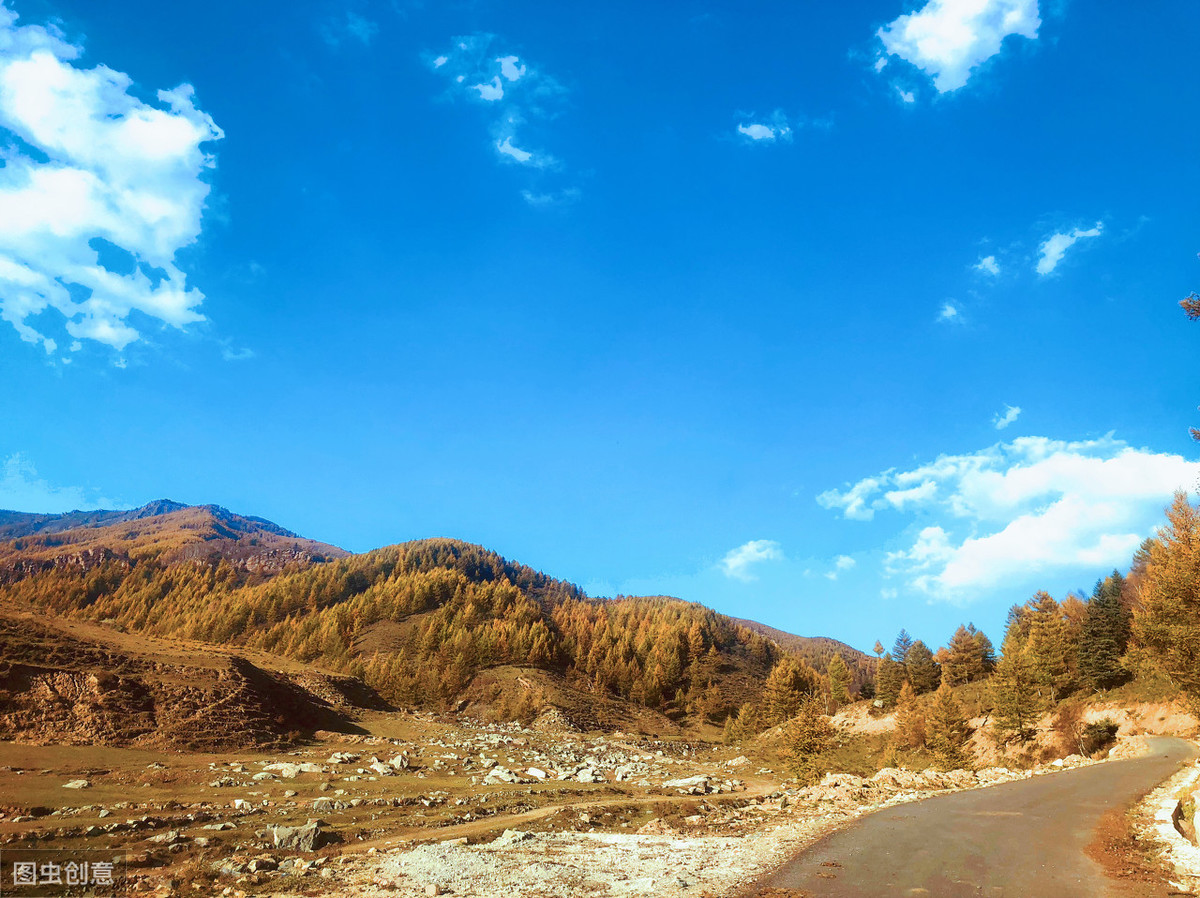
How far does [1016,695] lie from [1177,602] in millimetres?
33754

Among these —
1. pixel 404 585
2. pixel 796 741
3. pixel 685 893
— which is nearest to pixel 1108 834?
pixel 685 893

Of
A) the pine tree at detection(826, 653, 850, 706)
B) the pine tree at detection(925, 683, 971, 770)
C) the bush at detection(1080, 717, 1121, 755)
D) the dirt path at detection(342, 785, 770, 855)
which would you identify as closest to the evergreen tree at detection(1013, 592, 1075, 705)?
the bush at detection(1080, 717, 1121, 755)

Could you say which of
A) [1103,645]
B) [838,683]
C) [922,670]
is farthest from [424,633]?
[1103,645]

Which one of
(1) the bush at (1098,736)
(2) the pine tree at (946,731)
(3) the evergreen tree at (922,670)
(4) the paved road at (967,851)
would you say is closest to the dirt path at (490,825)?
(4) the paved road at (967,851)

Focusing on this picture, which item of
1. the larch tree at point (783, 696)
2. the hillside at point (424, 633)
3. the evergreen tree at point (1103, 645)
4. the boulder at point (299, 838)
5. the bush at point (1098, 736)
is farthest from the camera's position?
the hillside at point (424, 633)

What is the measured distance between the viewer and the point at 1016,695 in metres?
55.9

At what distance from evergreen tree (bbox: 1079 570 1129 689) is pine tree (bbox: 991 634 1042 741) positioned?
36.8 ft

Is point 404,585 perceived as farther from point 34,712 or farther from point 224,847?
point 224,847

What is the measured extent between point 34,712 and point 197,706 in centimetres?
1011

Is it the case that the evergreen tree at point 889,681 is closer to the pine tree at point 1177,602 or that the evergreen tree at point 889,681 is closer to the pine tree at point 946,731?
the pine tree at point 946,731

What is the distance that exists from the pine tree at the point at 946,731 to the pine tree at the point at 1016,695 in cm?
462

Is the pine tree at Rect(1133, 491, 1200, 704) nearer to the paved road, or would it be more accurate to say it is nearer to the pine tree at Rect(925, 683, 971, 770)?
the paved road

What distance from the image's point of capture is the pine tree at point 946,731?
161 ft

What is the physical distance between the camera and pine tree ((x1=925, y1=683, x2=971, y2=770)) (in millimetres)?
49000
